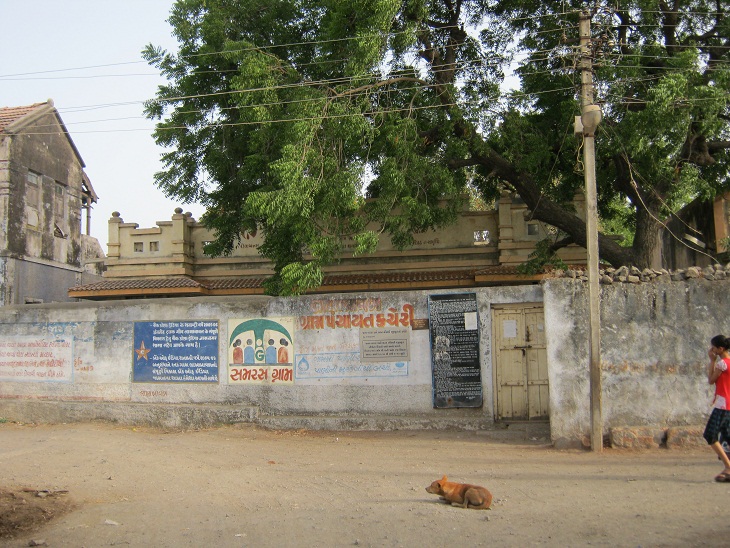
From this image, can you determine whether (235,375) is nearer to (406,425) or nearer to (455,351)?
(406,425)

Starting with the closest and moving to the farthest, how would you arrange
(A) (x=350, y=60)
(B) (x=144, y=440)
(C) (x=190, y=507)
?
1. (C) (x=190, y=507)
2. (B) (x=144, y=440)
3. (A) (x=350, y=60)

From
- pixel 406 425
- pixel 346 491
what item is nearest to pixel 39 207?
pixel 406 425

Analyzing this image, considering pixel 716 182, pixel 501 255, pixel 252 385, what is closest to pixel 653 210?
pixel 716 182

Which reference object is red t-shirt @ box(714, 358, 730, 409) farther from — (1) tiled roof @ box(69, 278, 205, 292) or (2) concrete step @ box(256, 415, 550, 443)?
(1) tiled roof @ box(69, 278, 205, 292)

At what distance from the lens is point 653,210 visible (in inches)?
527

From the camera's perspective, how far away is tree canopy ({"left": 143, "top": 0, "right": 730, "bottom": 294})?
11500 millimetres

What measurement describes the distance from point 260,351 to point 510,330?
13.5 feet

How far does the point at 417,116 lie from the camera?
43.8 ft

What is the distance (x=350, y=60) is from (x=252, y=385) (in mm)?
5976

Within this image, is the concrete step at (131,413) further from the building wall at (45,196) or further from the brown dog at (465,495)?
the building wall at (45,196)

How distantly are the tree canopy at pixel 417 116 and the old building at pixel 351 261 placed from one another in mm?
1434

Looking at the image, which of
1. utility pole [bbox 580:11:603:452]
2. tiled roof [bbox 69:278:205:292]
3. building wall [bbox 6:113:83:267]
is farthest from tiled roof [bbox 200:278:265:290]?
utility pole [bbox 580:11:603:452]

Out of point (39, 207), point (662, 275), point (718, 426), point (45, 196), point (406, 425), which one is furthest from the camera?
point (45, 196)

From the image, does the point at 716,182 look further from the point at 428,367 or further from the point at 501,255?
the point at 428,367
